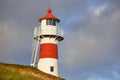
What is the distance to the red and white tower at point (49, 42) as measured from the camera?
38.2 meters

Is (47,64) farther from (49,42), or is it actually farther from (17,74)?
(17,74)

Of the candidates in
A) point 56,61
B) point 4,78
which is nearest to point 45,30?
point 56,61

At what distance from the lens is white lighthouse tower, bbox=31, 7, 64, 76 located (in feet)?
125

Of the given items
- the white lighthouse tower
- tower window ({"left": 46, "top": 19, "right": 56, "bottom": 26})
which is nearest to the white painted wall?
the white lighthouse tower

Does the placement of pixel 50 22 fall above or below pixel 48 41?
above

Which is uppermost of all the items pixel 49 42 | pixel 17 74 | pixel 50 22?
pixel 50 22

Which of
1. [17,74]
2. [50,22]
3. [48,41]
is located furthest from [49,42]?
[17,74]

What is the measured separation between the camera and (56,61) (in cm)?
3847

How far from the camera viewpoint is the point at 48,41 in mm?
39000

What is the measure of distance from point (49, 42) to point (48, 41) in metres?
0.15

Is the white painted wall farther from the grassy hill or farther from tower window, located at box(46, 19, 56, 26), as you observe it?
the grassy hill

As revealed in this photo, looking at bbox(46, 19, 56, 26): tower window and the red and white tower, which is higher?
bbox(46, 19, 56, 26): tower window

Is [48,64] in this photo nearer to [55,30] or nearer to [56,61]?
[56,61]

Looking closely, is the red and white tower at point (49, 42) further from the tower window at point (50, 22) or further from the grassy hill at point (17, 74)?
the grassy hill at point (17, 74)
